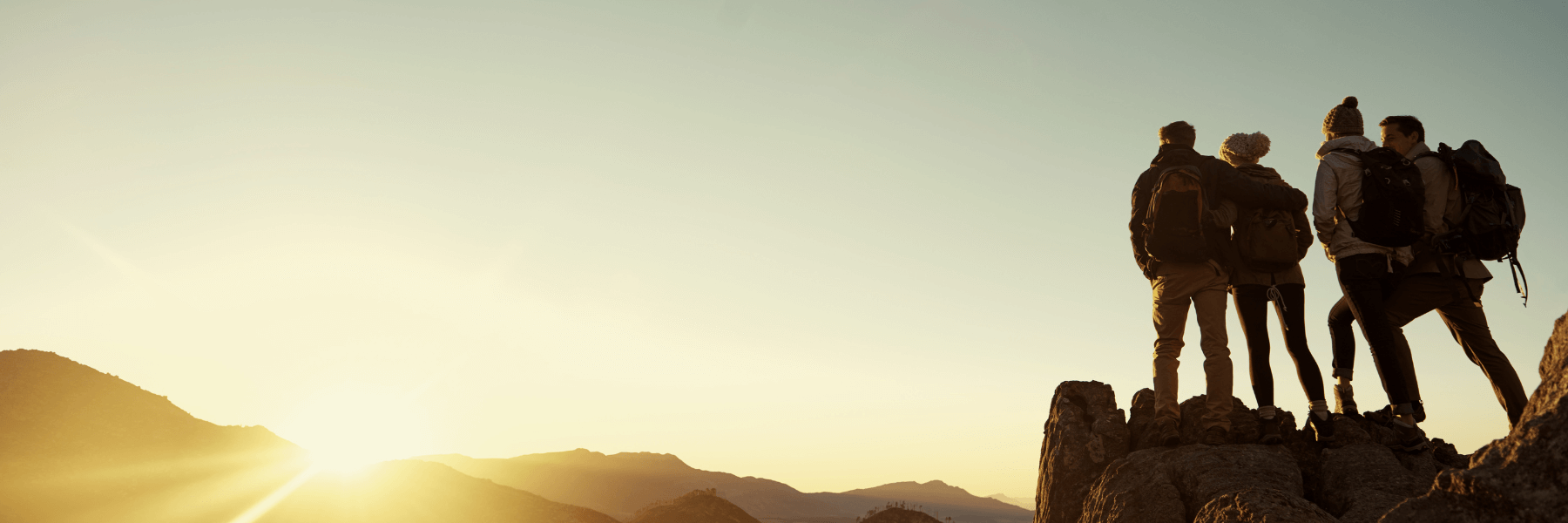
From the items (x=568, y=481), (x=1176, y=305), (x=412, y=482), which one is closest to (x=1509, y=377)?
(x=1176, y=305)

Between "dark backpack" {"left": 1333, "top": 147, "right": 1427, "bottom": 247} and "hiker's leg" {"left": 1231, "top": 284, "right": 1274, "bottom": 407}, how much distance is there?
92cm

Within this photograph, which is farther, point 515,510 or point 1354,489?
point 515,510

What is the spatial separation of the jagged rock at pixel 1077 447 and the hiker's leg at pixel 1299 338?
1.55m

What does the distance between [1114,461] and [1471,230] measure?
3028mm

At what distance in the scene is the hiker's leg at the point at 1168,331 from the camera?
22.1ft

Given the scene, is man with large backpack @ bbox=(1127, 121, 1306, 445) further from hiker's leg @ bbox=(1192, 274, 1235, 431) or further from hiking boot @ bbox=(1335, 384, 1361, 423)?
hiking boot @ bbox=(1335, 384, 1361, 423)

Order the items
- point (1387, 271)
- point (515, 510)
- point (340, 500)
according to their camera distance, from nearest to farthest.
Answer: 1. point (1387, 271)
2. point (340, 500)
3. point (515, 510)

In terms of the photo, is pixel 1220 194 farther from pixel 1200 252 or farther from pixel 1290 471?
pixel 1290 471

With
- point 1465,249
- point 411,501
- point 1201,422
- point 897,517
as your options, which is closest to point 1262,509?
point 1201,422

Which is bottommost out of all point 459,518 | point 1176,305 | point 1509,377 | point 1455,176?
point 459,518

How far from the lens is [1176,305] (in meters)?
6.75

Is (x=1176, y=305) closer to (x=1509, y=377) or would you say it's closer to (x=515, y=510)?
(x=1509, y=377)

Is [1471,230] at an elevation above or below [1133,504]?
above

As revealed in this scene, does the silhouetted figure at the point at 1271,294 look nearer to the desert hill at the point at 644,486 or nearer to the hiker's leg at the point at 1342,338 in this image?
the hiker's leg at the point at 1342,338
